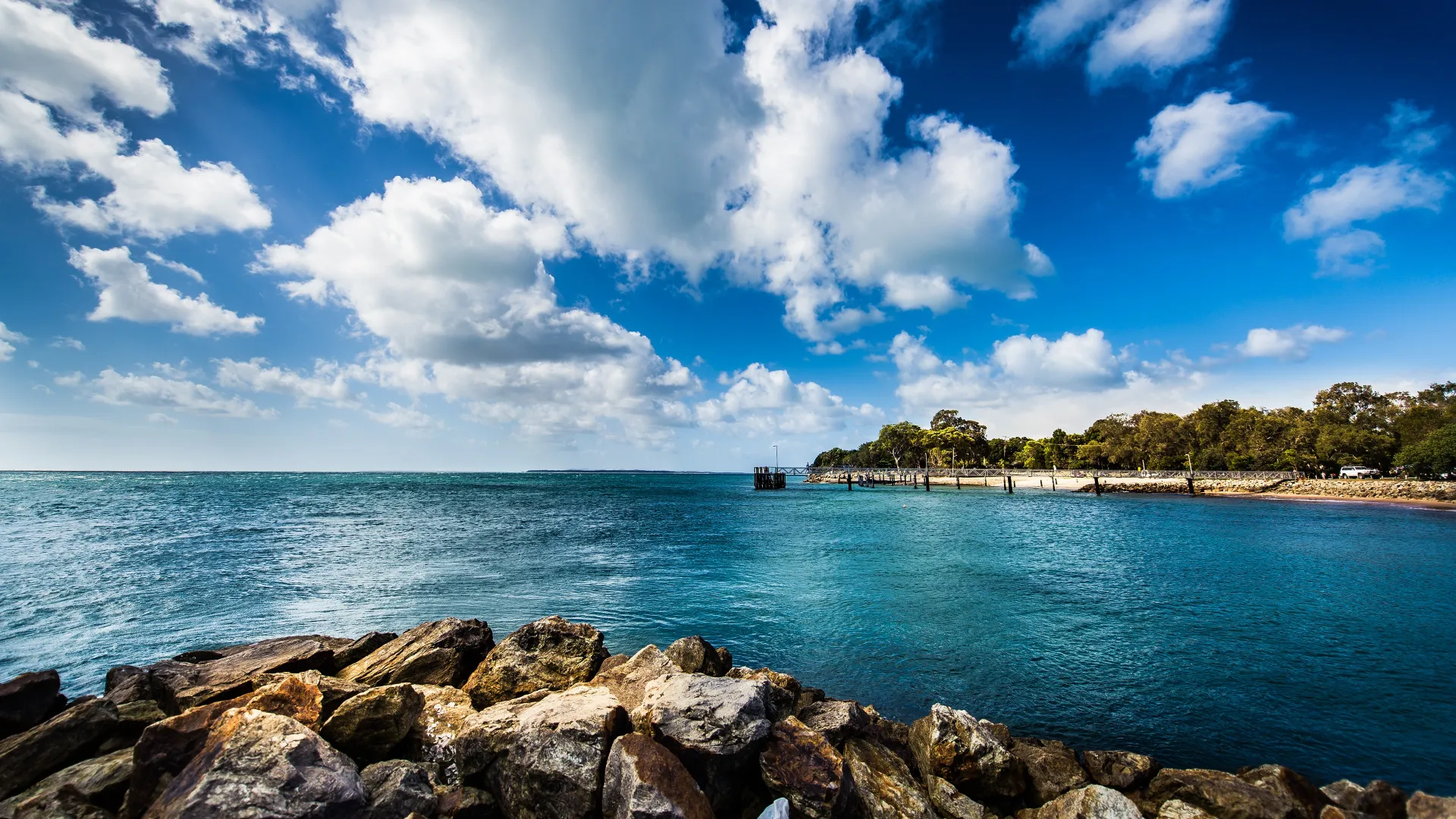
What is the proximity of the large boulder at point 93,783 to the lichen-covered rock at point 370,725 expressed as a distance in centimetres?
166

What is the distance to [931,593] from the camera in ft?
66.2

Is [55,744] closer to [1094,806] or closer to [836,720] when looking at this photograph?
[836,720]

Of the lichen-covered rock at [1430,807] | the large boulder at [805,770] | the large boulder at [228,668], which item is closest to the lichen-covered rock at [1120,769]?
the lichen-covered rock at [1430,807]

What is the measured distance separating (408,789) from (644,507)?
61.3 meters

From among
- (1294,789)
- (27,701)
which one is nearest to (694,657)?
(1294,789)

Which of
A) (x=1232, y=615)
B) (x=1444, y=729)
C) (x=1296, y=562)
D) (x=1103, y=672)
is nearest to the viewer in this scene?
(x=1444, y=729)

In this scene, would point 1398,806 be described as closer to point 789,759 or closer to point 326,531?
point 789,759

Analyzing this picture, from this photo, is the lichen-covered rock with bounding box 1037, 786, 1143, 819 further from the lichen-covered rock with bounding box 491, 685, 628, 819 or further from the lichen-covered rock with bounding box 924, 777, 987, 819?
the lichen-covered rock with bounding box 491, 685, 628, 819

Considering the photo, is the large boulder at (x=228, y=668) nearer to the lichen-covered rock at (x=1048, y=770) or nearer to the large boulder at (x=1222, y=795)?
the lichen-covered rock at (x=1048, y=770)

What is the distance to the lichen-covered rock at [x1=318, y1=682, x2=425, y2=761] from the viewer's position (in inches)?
248

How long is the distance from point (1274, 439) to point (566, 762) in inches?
5009

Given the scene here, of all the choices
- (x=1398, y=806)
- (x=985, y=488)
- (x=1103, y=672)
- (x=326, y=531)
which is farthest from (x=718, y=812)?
(x=985, y=488)

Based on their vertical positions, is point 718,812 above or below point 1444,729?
above

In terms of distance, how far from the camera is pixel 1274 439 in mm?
94188
